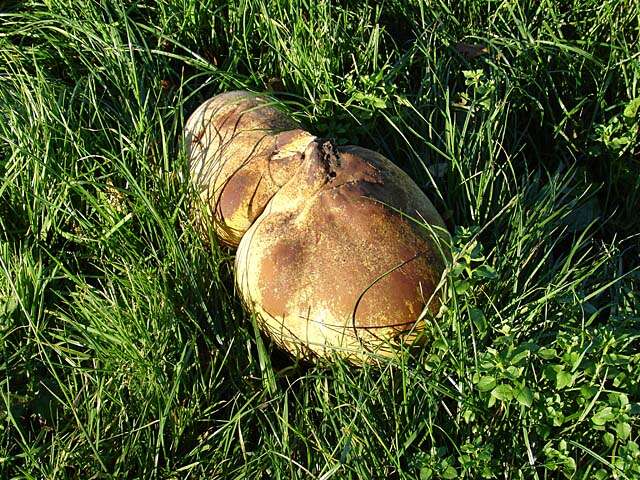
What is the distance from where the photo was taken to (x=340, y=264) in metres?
2.19

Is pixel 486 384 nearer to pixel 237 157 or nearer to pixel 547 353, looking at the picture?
pixel 547 353

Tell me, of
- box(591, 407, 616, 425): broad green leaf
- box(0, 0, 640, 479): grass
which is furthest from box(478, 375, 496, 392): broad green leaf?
box(591, 407, 616, 425): broad green leaf

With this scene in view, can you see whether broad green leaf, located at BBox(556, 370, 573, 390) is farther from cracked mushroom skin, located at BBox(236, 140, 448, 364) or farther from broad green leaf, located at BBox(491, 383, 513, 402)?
cracked mushroom skin, located at BBox(236, 140, 448, 364)

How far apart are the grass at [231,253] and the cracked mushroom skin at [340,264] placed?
0.32ft

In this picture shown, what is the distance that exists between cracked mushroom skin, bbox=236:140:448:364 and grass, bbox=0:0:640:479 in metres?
0.10

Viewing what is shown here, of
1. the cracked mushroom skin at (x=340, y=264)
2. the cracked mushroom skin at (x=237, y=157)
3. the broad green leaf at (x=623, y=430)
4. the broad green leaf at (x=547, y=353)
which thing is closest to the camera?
the broad green leaf at (x=623, y=430)

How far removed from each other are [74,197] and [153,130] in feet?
1.28

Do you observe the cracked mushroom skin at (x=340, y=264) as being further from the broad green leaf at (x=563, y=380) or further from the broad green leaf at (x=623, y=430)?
the broad green leaf at (x=623, y=430)

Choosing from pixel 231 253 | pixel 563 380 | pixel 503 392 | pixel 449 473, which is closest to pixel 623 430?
pixel 563 380

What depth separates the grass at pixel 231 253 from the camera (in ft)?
6.92

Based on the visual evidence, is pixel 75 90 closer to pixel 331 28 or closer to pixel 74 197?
pixel 74 197

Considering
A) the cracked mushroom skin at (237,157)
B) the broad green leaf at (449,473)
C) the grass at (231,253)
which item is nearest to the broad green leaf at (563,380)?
the grass at (231,253)

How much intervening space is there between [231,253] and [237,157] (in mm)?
334

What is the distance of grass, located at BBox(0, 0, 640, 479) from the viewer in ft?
6.92
